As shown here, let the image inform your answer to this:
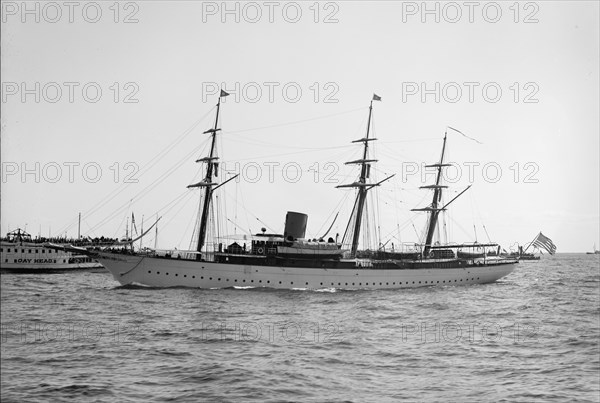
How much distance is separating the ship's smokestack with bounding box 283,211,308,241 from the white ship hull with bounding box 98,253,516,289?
4262 mm

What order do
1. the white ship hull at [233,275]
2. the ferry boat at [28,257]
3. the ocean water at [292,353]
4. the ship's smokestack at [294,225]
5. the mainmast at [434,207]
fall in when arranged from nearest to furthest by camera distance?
the ocean water at [292,353], the white ship hull at [233,275], the ship's smokestack at [294,225], the mainmast at [434,207], the ferry boat at [28,257]

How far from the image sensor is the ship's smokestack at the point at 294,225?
55.2m

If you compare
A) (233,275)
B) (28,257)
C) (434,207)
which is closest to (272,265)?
(233,275)

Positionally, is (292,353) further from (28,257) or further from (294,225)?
(28,257)

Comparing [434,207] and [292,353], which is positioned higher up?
[434,207]

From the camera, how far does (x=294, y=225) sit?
55.3 metres

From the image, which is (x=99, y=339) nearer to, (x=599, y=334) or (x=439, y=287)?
(x=599, y=334)

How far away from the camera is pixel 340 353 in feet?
66.7

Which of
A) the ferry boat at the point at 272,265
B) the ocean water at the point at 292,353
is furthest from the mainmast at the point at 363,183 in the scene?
the ocean water at the point at 292,353

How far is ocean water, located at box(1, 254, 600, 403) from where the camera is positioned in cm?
1516

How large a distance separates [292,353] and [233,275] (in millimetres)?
30869

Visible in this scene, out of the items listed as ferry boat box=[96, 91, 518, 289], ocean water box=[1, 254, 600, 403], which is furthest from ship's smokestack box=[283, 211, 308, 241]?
ocean water box=[1, 254, 600, 403]

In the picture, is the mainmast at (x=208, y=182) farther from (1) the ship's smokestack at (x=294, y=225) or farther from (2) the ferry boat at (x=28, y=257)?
(2) the ferry boat at (x=28, y=257)

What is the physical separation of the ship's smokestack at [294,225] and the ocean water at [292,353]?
18.8m
